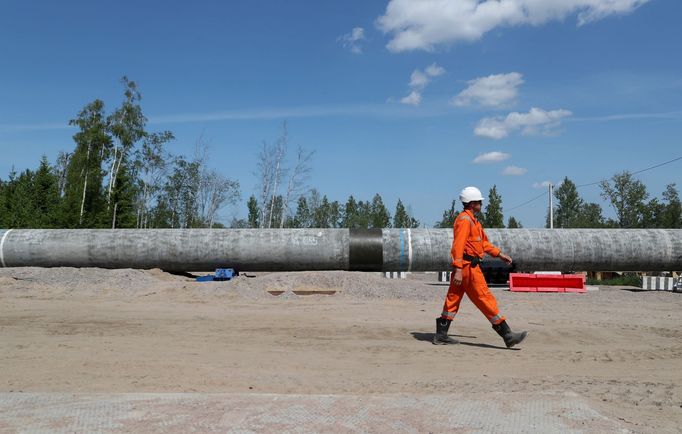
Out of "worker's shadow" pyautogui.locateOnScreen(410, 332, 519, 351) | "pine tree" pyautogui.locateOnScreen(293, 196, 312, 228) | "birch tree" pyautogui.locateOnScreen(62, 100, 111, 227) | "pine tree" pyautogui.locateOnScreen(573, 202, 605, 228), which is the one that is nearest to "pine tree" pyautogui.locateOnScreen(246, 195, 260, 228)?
"pine tree" pyautogui.locateOnScreen(293, 196, 312, 228)

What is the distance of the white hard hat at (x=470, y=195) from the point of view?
22.6 feet

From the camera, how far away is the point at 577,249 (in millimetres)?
15086

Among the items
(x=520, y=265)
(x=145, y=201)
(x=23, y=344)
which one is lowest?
(x=23, y=344)

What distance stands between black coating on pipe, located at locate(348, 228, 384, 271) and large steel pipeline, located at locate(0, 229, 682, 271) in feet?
0.09

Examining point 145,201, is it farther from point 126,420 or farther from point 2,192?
point 126,420

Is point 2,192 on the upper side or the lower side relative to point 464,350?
upper

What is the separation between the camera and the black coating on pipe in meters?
14.6

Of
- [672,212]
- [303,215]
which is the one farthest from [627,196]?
[303,215]

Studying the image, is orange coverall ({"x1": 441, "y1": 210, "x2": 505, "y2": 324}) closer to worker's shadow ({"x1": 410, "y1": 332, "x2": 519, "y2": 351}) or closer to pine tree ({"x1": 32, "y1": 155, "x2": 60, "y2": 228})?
worker's shadow ({"x1": 410, "y1": 332, "x2": 519, "y2": 351})

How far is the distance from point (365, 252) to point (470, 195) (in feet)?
25.8

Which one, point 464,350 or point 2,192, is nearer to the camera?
point 464,350

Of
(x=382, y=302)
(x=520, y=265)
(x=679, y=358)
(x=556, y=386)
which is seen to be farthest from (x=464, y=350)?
(x=520, y=265)

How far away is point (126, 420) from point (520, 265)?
529 inches

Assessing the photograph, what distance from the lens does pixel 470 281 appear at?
648cm
